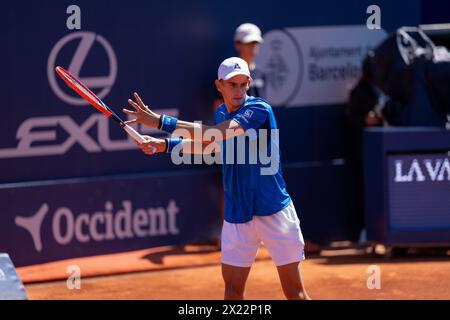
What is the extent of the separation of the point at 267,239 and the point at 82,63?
12.1ft

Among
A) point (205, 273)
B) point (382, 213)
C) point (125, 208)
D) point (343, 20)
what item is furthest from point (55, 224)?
point (343, 20)

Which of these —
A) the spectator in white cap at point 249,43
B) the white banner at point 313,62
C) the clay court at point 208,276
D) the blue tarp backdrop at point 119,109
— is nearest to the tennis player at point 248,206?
the clay court at point 208,276

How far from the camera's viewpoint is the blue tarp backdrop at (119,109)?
8.82 meters

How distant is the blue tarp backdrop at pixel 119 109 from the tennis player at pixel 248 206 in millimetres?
3098

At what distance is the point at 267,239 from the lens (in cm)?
603

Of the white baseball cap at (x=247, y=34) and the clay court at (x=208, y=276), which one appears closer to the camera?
the clay court at (x=208, y=276)

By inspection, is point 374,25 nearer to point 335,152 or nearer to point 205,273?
Answer: point 335,152

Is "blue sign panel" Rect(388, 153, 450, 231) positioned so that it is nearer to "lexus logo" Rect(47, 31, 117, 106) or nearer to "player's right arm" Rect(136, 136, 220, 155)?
"lexus logo" Rect(47, 31, 117, 106)

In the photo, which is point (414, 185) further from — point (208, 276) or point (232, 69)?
point (232, 69)

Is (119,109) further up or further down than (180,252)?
further up

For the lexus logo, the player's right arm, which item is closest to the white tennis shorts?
the player's right arm

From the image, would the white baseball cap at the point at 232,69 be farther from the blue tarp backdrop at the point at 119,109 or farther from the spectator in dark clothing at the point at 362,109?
the spectator in dark clothing at the point at 362,109

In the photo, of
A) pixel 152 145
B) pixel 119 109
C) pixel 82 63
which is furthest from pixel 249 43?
pixel 152 145

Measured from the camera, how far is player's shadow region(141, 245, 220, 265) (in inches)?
364
